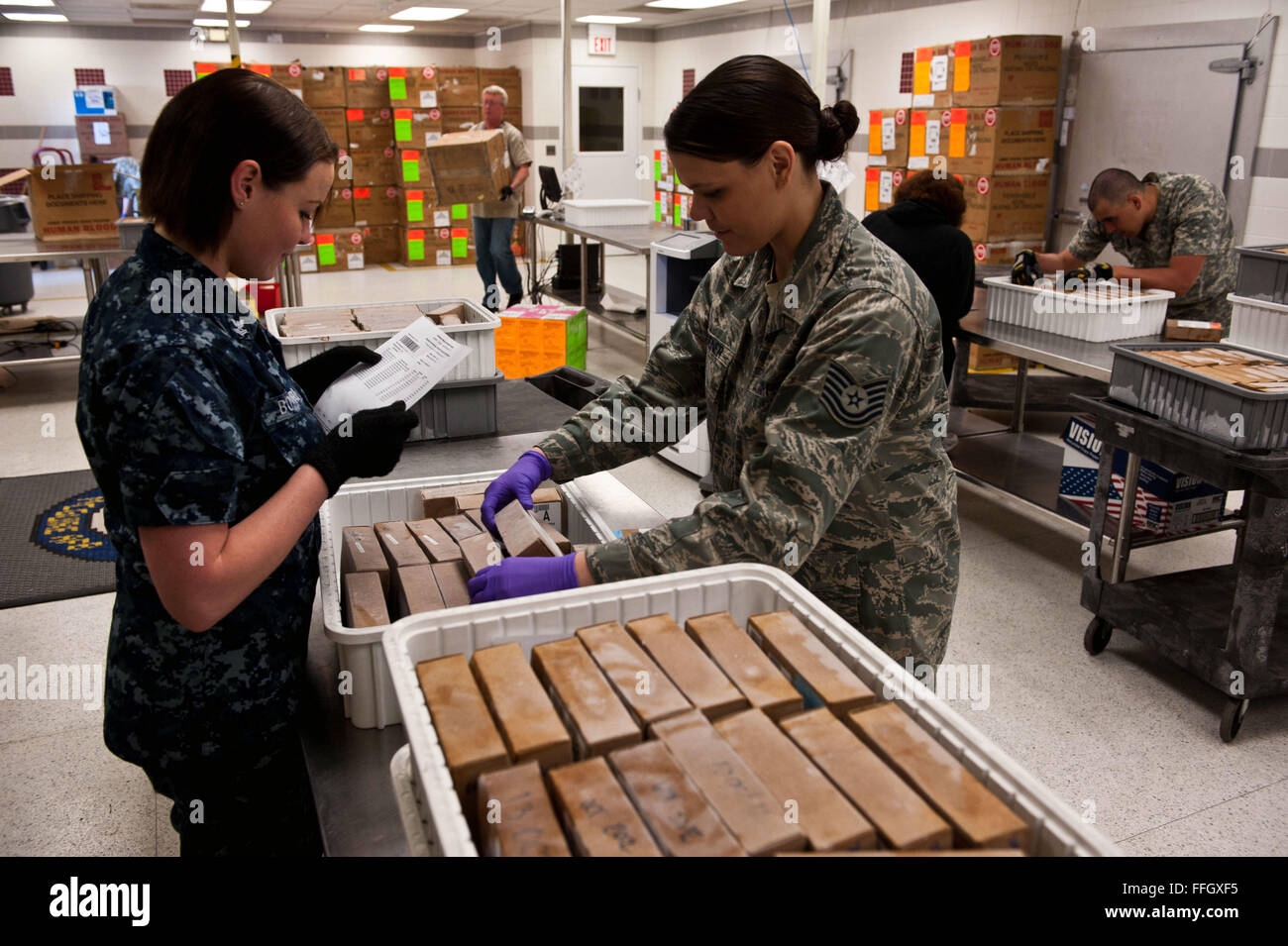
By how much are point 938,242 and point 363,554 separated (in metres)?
3.22

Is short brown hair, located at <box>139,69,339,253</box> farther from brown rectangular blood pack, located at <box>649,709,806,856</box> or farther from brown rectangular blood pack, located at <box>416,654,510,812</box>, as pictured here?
brown rectangular blood pack, located at <box>649,709,806,856</box>

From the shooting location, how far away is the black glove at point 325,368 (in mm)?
1710

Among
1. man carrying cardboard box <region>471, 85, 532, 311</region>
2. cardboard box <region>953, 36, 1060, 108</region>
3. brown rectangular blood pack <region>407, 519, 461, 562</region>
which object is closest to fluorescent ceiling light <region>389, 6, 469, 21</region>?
man carrying cardboard box <region>471, 85, 532, 311</region>

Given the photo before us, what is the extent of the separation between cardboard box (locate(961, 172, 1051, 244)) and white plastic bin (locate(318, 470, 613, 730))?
5548mm

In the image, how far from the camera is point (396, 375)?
1.58 meters

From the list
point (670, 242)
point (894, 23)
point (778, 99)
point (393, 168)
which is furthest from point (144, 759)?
point (393, 168)

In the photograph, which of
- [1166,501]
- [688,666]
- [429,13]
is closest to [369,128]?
[429,13]

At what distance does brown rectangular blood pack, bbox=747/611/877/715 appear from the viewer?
3.09 ft

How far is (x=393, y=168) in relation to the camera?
37.6ft

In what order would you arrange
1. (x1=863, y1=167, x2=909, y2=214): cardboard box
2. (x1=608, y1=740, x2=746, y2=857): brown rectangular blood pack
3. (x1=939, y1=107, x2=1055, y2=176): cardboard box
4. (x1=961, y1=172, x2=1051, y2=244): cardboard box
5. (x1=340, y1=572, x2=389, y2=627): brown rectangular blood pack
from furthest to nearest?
1. (x1=863, y1=167, x2=909, y2=214): cardboard box
2. (x1=961, y1=172, x2=1051, y2=244): cardboard box
3. (x1=939, y1=107, x2=1055, y2=176): cardboard box
4. (x1=340, y1=572, x2=389, y2=627): brown rectangular blood pack
5. (x1=608, y1=740, x2=746, y2=857): brown rectangular blood pack

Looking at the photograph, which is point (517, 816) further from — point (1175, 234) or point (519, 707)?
point (1175, 234)

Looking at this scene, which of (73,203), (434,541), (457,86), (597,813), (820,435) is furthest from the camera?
(457,86)

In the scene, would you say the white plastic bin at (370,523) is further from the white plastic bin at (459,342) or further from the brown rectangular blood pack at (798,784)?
the white plastic bin at (459,342)

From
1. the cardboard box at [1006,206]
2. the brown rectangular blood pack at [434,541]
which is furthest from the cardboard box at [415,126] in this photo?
the brown rectangular blood pack at [434,541]
